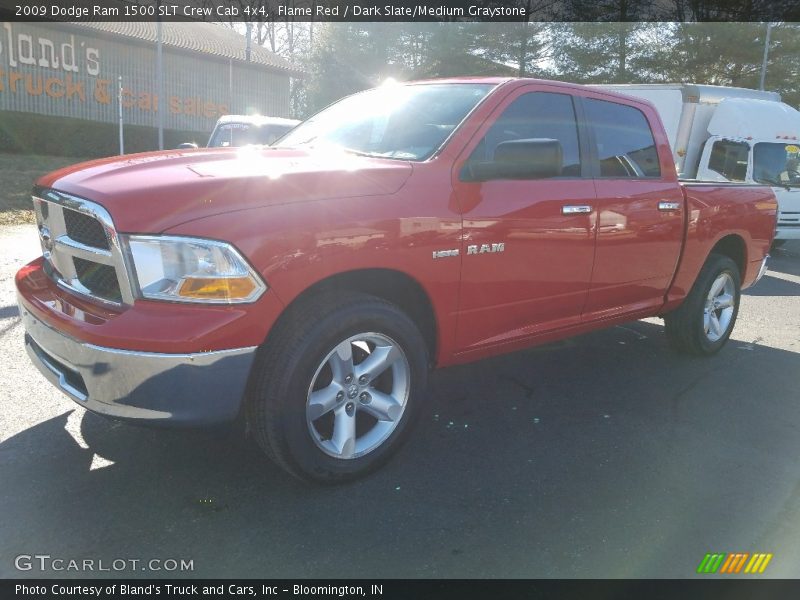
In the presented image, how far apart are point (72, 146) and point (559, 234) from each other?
20812mm

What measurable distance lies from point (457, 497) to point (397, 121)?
2.07 m

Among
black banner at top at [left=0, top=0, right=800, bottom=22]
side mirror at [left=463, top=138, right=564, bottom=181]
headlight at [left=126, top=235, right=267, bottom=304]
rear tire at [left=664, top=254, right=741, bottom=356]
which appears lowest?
rear tire at [left=664, top=254, right=741, bottom=356]

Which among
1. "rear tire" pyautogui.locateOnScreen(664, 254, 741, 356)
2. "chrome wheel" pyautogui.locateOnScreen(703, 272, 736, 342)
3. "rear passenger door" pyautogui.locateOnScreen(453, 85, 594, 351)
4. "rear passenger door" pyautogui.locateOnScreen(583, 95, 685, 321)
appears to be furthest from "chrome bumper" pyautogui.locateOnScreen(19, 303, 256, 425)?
"chrome wheel" pyautogui.locateOnScreen(703, 272, 736, 342)

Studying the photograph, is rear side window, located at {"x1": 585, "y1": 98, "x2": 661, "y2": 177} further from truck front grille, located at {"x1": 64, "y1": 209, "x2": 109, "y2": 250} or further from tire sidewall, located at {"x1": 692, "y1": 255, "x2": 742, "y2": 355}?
truck front grille, located at {"x1": 64, "y1": 209, "x2": 109, "y2": 250}

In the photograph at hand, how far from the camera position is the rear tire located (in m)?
5.29

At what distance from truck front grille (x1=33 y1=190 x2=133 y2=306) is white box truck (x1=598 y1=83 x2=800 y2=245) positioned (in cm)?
1220

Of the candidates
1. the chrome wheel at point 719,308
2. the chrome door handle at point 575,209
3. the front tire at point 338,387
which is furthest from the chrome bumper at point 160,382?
the chrome wheel at point 719,308

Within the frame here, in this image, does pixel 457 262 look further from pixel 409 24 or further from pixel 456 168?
pixel 409 24

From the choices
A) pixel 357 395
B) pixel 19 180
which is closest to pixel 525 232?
pixel 357 395

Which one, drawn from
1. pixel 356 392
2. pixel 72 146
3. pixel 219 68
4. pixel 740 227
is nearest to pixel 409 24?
pixel 219 68

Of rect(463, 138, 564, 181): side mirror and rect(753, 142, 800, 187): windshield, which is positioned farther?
rect(753, 142, 800, 187): windshield

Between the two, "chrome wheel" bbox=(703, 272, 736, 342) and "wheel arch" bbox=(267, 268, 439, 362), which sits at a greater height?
"wheel arch" bbox=(267, 268, 439, 362)

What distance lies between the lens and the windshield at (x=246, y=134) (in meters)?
12.6

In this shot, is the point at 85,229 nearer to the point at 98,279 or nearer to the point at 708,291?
the point at 98,279
